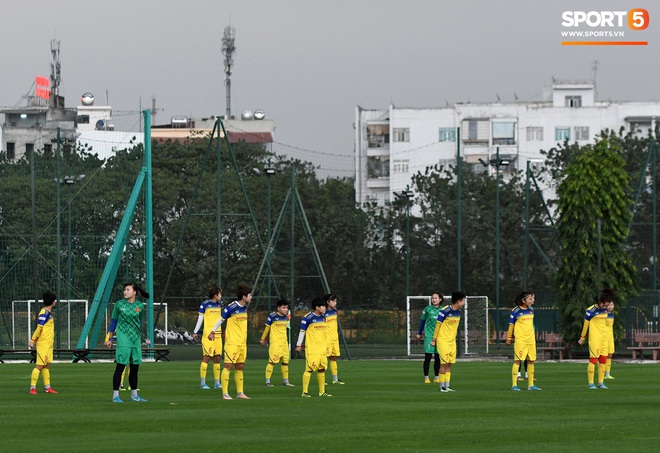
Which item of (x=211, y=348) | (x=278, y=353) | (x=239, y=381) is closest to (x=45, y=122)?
(x=278, y=353)

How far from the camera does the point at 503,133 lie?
11488 centimetres

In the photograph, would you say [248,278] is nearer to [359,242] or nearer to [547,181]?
[359,242]

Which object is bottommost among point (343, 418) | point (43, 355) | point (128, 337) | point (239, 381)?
point (343, 418)

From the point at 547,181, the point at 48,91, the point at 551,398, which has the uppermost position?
the point at 48,91

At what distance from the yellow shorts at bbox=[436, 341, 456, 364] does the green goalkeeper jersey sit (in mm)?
5872

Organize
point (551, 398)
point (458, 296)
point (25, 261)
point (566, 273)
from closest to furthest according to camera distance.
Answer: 1. point (551, 398)
2. point (458, 296)
3. point (566, 273)
4. point (25, 261)

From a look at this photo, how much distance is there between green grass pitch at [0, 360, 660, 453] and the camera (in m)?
15.1

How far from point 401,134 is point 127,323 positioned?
95.9 m

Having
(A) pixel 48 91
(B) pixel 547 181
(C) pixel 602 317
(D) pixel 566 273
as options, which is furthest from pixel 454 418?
(A) pixel 48 91

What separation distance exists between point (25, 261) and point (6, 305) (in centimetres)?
202

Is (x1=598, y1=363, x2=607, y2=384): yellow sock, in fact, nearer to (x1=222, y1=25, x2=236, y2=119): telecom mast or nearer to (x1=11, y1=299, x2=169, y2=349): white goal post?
(x1=11, y1=299, x2=169, y2=349): white goal post

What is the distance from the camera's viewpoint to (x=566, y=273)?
44.5 metres

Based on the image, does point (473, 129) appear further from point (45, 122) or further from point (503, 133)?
point (45, 122)

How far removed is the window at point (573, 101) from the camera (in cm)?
11894
